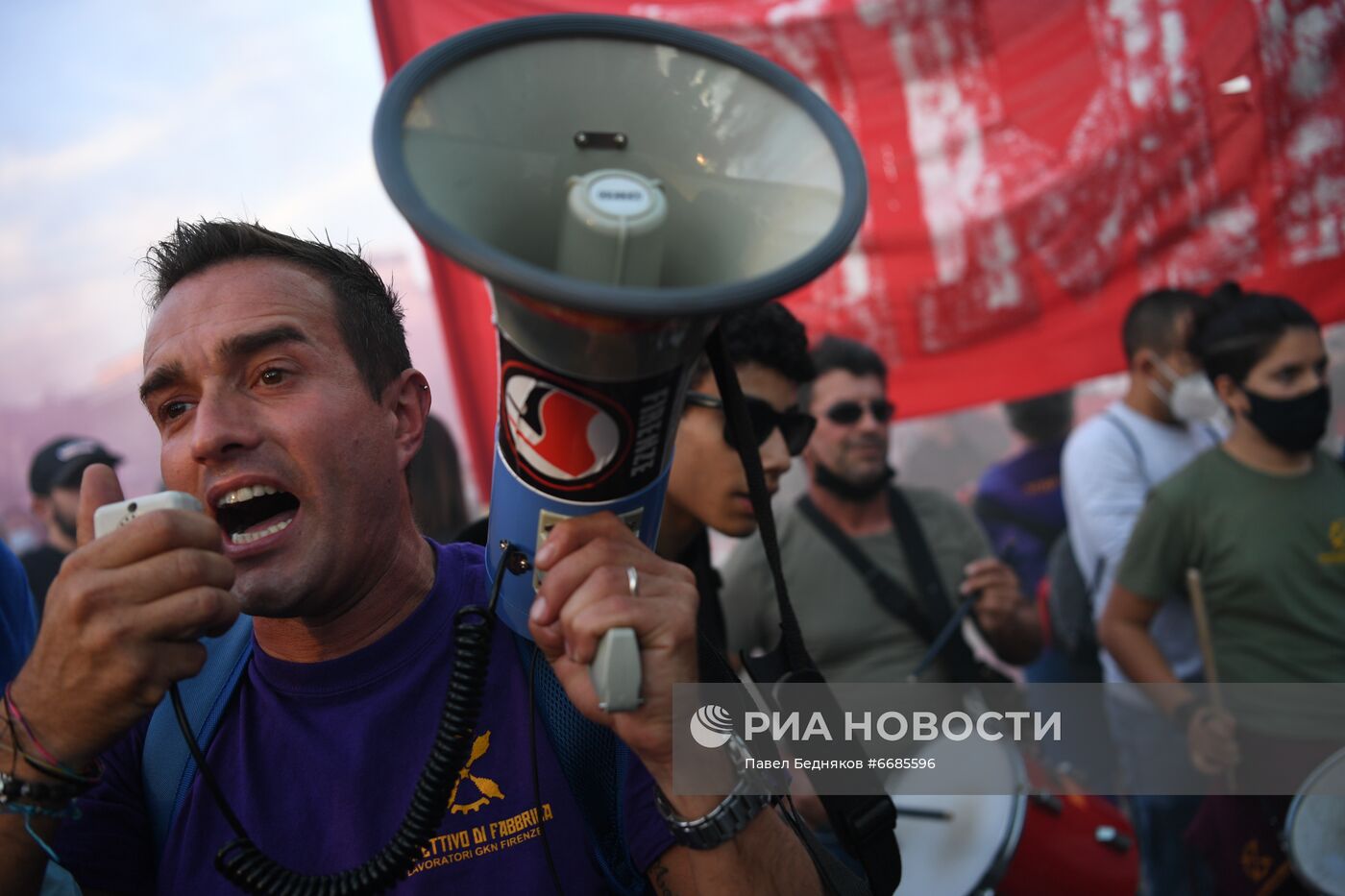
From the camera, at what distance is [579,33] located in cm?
134

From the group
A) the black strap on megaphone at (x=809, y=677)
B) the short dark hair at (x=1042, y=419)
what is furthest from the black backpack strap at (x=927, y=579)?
the short dark hair at (x=1042, y=419)

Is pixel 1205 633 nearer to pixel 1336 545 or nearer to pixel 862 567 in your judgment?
pixel 1336 545

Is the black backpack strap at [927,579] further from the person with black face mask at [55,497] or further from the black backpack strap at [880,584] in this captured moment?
the person with black face mask at [55,497]

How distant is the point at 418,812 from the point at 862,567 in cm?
227

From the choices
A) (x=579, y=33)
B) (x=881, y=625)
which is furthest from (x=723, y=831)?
(x=881, y=625)

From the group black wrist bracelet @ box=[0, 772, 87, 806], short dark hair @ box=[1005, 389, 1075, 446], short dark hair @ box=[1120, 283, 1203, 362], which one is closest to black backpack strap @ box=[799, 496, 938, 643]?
short dark hair @ box=[1120, 283, 1203, 362]

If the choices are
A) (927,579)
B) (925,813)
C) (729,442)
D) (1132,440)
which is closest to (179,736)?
(729,442)

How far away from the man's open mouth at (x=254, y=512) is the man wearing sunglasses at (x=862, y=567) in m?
1.86

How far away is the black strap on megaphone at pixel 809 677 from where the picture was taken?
1486 mm

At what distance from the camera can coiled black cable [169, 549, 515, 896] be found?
134 cm

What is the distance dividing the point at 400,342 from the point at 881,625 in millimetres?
1986

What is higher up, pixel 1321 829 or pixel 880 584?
pixel 880 584

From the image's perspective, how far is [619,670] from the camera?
1.20 metres

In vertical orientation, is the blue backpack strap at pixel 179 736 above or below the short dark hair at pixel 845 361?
below
